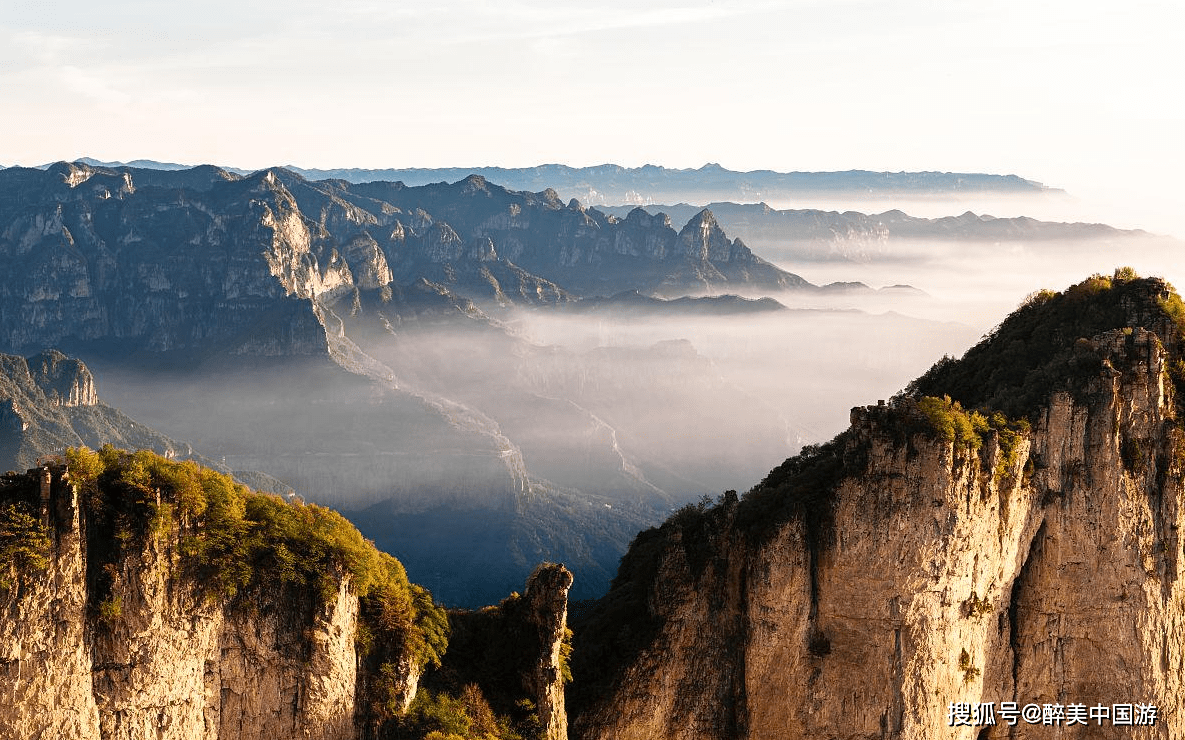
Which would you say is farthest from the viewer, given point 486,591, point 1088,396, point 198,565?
point 486,591

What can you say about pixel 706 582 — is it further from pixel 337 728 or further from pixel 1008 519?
pixel 337 728

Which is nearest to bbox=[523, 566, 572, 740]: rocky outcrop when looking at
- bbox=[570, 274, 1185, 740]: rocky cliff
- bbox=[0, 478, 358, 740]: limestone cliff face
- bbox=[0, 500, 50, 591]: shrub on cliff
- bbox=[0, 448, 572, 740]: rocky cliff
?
bbox=[570, 274, 1185, 740]: rocky cliff

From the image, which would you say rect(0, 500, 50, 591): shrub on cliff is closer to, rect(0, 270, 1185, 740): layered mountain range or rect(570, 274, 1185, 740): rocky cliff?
rect(0, 270, 1185, 740): layered mountain range

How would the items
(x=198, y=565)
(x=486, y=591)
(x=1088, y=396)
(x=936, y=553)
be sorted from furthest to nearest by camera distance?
(x=486, y=591) → (x=1088, y=396) → (x=936, y=553) → (x=198, y=565)

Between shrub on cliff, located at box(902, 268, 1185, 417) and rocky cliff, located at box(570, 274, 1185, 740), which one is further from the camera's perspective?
shrub on cliff, located at box(902, 268, 1185, 417)

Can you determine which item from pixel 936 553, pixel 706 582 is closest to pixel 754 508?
pixel 706 582

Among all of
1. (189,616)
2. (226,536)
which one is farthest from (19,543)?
(226,536)

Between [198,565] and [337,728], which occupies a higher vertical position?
[198,565]
